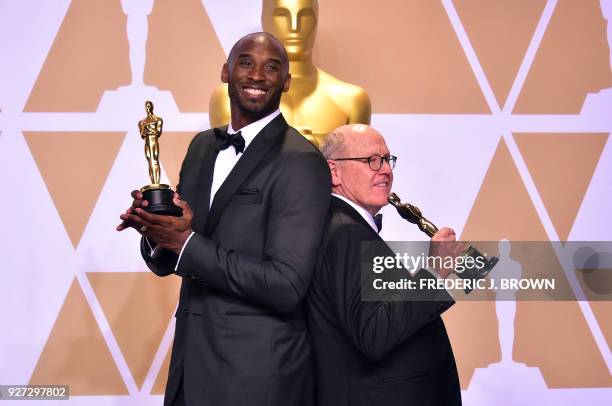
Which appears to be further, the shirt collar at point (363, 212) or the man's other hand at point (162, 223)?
the shirt collar at point (363, 212)

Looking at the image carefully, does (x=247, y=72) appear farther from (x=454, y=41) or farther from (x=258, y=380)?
(x=454, y=41)

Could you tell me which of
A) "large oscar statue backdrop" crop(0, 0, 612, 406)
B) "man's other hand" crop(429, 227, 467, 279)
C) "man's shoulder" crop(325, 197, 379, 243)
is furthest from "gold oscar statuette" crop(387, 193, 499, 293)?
"large oscar statue backdrop" crop(0, 0, 612, 406)

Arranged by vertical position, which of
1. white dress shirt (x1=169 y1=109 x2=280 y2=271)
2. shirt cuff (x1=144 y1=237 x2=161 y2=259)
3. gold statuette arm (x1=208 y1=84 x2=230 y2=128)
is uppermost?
gold statuette arm (x1=208 y1=84 x2=230 y2=128)

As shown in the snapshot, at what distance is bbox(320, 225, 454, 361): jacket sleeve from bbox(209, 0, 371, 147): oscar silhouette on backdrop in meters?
1.64

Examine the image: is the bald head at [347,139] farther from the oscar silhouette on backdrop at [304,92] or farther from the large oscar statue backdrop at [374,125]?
the large oscar statue backdrop at [374,125]

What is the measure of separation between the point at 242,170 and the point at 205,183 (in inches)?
4.8

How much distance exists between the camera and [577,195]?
493cm

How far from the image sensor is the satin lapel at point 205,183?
92.3 inches

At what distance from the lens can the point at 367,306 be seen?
233 centimetres

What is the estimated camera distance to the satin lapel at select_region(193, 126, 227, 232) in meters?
2.34

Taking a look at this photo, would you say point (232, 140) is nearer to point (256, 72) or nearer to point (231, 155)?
point (231, 155)

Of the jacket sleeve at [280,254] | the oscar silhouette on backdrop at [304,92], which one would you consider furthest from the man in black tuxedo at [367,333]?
the oscar silhouette on backdrop at [304,92]

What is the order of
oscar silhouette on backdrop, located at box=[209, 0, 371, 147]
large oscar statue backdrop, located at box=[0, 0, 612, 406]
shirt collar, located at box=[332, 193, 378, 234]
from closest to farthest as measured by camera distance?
1. shirt collar, located at box=[332, 193, 378, 234]
2. oscar silhouette on backdrop, located at box=[209, 0, 371, 147]
3. large oscar statue backdrop, located at box=[0, 0, 612, 406]

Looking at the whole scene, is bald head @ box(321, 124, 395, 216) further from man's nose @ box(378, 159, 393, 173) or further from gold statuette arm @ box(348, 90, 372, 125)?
gold statuette arm @ box(348, 90, 372, 125)
